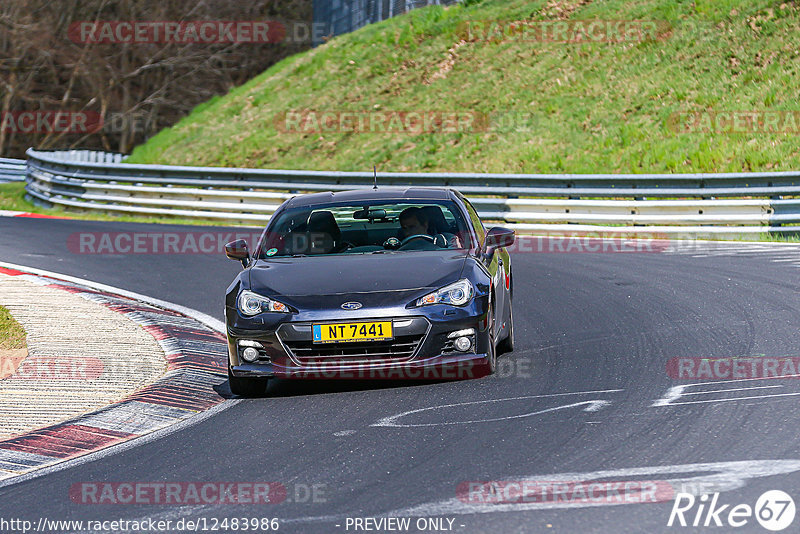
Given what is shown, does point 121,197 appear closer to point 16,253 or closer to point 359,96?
point 16,253

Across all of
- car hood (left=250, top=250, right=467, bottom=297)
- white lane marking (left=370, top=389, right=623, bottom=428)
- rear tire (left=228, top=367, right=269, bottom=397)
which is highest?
car hood (left=250, top=250, right=467, bottom=297)

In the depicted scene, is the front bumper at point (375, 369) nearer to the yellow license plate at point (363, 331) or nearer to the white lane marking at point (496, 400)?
the yellow license plate at point (363, 331)

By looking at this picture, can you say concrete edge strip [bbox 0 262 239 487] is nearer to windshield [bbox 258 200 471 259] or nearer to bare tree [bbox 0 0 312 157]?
windshield [bbox 258 200 471 259]

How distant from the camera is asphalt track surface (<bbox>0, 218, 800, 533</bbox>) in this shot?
4.98m

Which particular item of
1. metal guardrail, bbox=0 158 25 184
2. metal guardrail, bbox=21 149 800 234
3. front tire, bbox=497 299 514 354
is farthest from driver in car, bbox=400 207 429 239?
metal guardrail, bbox=0 158 25 184

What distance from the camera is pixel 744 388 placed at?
23.5ft

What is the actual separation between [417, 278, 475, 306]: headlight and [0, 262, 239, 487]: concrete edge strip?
4.84 ft

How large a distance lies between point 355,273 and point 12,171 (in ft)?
96.3

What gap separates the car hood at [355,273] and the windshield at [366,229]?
0.71 ft

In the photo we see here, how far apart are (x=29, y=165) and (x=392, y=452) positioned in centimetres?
2381

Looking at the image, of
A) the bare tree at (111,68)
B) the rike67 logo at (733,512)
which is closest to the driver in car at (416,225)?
the rike67 logo at (733,512)

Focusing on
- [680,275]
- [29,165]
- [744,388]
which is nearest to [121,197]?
[29,165]

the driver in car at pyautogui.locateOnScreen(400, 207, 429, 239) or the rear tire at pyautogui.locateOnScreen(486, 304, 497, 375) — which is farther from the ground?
the driver in car at pyautogui.locateOnScreen(400, 207, 429, 239)

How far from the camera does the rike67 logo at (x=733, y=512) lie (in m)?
4.52
